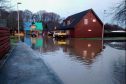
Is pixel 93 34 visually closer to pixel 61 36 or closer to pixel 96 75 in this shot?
pixel 61 36

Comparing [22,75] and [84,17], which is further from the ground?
[84,17]

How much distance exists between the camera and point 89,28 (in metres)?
65.3

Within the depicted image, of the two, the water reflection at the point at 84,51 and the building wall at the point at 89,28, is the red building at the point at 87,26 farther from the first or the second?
the water reflection at the point at 84,51

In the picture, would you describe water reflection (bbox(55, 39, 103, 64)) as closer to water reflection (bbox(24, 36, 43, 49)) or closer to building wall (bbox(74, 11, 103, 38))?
water reflection (bbox(24, 36, 43, 49))

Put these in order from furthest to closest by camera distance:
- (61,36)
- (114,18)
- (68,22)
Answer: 1. (68,22)
2. (61,36)
3. (114,18)

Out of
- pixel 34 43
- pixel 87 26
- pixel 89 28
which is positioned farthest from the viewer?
pixel 89 28

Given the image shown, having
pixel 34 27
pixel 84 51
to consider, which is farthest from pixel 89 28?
pixel 84 51

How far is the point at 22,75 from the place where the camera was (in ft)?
34.4

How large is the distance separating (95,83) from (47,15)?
125 metres

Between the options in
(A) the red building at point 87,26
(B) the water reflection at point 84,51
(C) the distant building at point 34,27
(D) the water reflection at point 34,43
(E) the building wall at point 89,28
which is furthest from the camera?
(C) the distant building at point 34,27

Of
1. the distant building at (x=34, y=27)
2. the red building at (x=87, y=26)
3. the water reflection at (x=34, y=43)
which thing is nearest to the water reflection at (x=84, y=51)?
the water reflection at (x=34, y=43)

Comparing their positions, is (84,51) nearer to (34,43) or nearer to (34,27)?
(34,43)

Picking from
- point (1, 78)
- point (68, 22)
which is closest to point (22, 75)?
point (1, 78)

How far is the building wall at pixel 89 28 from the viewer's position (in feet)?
210
